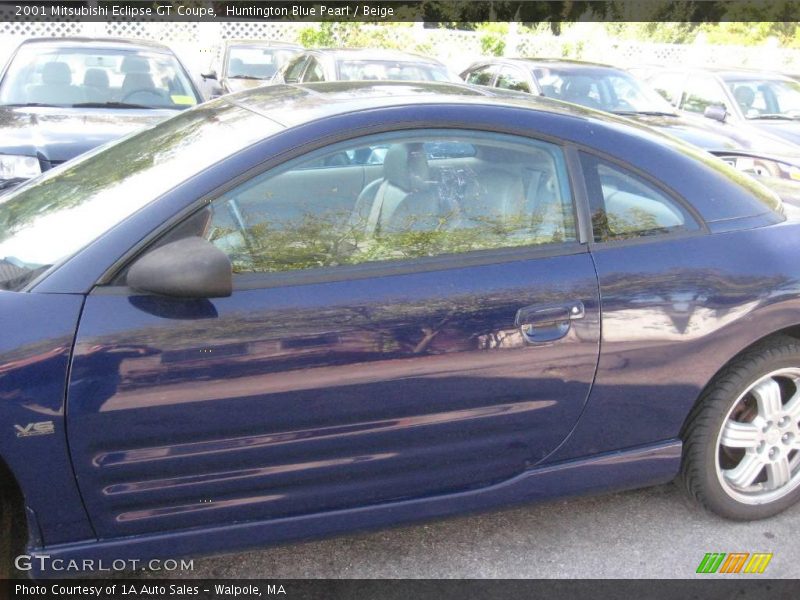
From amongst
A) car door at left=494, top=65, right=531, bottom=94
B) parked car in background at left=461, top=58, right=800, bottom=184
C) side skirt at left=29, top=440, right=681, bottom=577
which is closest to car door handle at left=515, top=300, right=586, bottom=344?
side skirt at left=29, top=440, right=681, bottom=577

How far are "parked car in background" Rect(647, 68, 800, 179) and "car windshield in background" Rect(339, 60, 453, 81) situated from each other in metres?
3.15

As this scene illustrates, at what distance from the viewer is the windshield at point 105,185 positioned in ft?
7.25

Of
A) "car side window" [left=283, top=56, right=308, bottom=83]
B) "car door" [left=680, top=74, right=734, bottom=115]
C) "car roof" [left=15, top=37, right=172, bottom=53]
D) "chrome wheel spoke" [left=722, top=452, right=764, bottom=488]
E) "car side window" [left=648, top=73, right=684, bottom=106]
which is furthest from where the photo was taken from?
"car side window" [left=648, top=73, right=684, bottom=106]

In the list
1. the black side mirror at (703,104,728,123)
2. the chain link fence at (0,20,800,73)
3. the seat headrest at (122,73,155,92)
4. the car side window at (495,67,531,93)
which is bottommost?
the black side mirror at (703,104,728,123)

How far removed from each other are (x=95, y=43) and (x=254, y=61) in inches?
252

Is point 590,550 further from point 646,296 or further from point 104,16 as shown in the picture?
point 104,16

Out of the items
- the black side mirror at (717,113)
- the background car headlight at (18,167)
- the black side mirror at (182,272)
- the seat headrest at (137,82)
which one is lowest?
the background car headlight at (18,167)

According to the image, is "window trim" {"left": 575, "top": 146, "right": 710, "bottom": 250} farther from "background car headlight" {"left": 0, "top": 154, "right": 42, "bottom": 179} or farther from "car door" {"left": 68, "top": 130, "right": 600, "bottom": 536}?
"background car headlight" {"left": 0, "top": 154, "right": 42, "bottom": 179}

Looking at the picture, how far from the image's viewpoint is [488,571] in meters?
2.64

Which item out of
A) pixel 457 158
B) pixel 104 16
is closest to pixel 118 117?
pixel 457 158

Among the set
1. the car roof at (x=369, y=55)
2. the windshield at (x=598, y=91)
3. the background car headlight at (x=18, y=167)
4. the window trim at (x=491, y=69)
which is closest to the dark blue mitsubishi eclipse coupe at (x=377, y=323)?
the background car headlight at (x=18, y=167)

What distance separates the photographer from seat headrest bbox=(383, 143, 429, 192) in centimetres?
257

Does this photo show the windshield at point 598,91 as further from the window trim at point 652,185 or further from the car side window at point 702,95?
the window trim at point 652,185

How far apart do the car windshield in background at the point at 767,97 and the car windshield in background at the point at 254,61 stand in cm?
664
